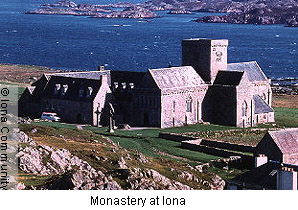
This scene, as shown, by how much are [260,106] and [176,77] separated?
9517 mm

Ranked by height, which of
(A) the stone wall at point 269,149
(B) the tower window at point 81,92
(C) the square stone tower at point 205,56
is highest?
(C) the square stone tower at point 205,56

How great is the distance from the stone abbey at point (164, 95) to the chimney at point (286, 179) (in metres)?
38.8

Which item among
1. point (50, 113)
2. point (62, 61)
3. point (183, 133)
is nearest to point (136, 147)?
point (183, 133)

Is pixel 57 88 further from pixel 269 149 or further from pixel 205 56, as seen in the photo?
pixel 269 149

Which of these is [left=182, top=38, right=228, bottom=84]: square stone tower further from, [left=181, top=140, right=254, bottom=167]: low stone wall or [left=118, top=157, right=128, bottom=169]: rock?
[left=118, top=157, right=128, bottom=169]: rock

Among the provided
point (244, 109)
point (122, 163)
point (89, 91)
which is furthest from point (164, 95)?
point (122, 163)

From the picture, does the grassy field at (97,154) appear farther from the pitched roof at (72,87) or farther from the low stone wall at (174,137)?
the pitched roof at (72,87)

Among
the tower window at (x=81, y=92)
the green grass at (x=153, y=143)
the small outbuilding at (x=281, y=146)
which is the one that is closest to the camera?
the small outbuilding at (x=281, y=146)

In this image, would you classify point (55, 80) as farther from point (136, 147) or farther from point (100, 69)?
point (136, 147)

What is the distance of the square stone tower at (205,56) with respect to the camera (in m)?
89.2

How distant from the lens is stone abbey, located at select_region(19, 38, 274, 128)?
83.4 meters

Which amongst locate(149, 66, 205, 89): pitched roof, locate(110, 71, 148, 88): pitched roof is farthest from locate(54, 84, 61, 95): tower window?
locate(149, 66, 205, 89): pitched roof

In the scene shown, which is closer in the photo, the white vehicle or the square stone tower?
the white vehicle

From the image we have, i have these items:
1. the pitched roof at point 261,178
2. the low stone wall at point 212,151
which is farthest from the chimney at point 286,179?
the low stone wall at point 212,151
